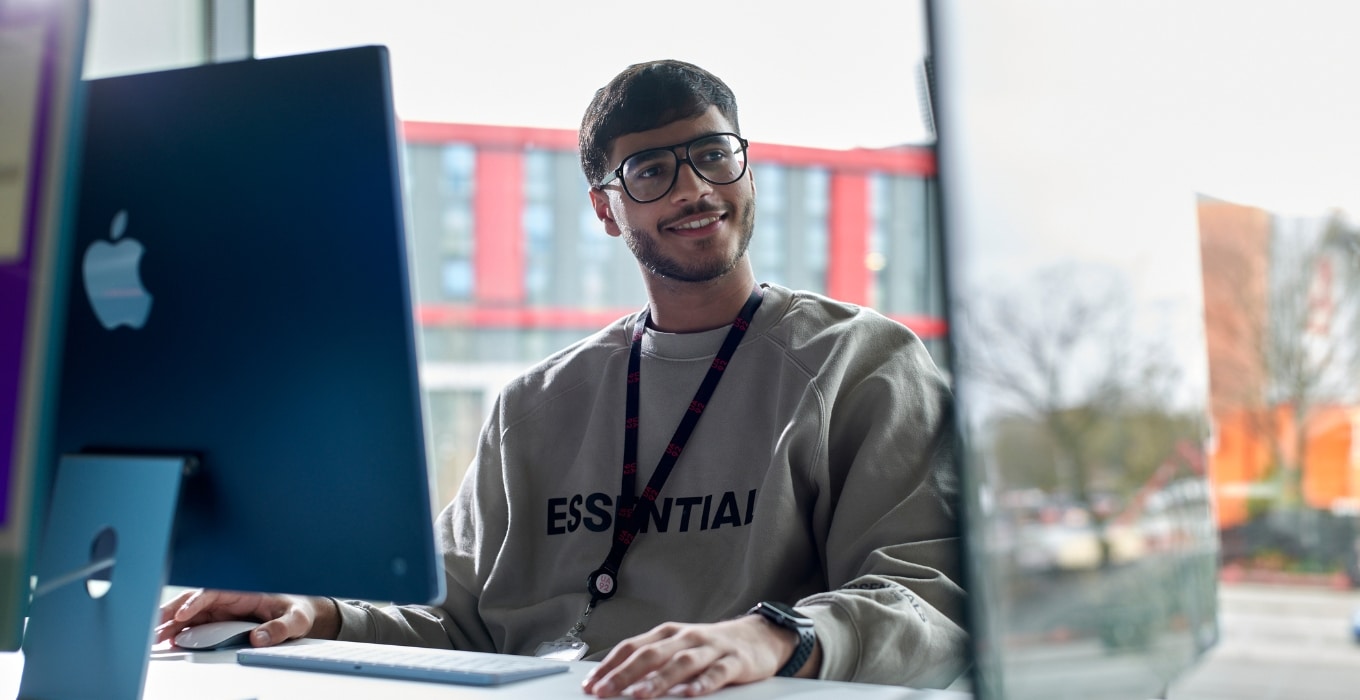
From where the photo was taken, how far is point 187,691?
38.1 inches

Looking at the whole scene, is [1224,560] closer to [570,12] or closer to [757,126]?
[757,126]

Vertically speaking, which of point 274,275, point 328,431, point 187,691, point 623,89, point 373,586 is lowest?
point 187,691

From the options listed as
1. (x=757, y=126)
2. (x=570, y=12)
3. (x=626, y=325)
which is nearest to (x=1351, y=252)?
(x=626, y=325)

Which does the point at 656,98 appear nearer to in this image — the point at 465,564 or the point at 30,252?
the point at 465,564

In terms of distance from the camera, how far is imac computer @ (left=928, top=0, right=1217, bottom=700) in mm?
480

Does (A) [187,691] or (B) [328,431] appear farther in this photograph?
(A) [187,691]

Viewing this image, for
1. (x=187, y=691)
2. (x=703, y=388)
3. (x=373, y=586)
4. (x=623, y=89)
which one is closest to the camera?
(x=373, y=586)

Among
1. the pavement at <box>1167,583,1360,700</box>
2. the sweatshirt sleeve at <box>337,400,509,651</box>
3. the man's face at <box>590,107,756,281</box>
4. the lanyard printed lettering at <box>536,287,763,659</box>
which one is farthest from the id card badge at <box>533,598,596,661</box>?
the pavement at <box>1167,583,1360,700</box>

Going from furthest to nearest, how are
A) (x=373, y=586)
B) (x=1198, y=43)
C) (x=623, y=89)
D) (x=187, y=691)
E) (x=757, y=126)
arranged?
(x=757, y=126), (x=623, y=89), (x=187, y=691), (x=373, y=586), (x=1198, y=43)

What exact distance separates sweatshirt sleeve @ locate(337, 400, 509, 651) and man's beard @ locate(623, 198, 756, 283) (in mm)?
330

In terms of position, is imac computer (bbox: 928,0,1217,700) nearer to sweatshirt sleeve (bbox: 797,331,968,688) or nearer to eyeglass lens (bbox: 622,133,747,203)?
sweatshirt sleeve (bbox: 797,331,968,688)

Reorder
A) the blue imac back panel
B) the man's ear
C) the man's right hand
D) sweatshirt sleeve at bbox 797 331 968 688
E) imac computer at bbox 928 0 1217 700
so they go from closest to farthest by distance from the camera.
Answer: imac computer at bbox 928 0 1217 700 → the blue imac back panel → sweatshirt sleeve at bbox 797 331 968 688 → the man's right hand → the man's ear

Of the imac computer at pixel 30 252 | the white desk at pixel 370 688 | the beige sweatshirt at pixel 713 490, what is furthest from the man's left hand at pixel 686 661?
the imac computer at pixel 30 252

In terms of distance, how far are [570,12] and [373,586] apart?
118 inches
